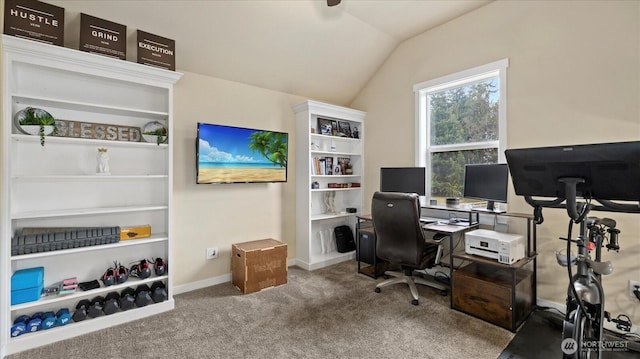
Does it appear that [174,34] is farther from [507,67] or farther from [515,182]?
[507,67]

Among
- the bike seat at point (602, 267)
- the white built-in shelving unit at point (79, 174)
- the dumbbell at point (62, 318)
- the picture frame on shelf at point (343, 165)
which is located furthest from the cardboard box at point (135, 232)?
the bike seat at point (602, 267)

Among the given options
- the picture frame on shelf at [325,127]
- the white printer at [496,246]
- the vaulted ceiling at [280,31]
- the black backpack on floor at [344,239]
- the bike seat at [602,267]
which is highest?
the vaulted ceiling at [280,31]

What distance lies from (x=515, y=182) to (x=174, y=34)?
2976 mm

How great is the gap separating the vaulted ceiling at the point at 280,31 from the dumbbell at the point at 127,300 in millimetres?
2116

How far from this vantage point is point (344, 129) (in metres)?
4.07

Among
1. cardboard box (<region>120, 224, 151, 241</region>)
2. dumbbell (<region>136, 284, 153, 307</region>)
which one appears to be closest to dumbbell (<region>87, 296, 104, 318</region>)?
dumbbell (<region>136, 284, 153, 307</region>)

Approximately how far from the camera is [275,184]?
→ 3617 mm

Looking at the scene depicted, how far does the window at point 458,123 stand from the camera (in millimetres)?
2896

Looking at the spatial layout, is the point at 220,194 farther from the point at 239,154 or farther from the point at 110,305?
the point at 110,305

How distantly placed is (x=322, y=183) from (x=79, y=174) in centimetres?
263

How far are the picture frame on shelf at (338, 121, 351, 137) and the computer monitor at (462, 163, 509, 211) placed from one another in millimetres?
1709

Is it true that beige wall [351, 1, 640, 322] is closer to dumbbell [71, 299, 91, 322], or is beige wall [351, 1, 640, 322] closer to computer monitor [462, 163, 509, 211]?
computer monitor [462, 163, 509, 211]

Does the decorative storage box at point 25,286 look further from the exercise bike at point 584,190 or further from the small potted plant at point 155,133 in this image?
the exercise bike at point 584,190

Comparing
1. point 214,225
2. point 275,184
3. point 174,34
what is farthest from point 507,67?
point 214,225
